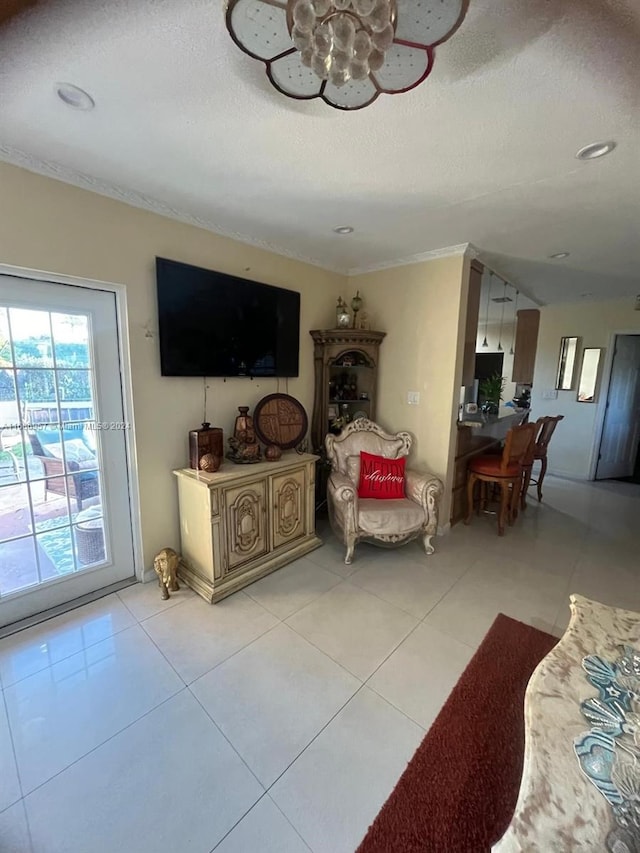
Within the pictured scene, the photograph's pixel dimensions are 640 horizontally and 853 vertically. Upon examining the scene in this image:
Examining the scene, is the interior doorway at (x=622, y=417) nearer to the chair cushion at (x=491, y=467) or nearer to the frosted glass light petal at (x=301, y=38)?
the chair cushion at (x=491, y=467)

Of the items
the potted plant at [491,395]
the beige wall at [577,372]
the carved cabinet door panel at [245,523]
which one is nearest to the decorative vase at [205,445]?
the carved cabinet door panel at [245,523]

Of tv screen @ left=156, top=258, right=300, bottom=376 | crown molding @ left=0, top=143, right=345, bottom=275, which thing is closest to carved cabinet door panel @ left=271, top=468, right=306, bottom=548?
tv screen @ left=156, top=258, right=300, bottom=376

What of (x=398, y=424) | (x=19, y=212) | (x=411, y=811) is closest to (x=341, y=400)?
(x=398, y=424)

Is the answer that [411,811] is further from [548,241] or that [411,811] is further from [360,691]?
[548,241]

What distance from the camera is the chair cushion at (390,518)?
2.64 m

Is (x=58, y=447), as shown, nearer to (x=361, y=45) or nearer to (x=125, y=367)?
(x=125, y=367)

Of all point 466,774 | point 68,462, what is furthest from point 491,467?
point 68,462

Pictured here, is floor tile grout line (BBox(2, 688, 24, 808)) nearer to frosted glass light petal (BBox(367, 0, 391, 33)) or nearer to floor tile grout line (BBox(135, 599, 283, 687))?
floor tile grout line (BBox(135, 599, 283, 687))

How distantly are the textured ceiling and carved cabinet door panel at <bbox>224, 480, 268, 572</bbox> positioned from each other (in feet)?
6.14

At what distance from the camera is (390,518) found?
104 inches

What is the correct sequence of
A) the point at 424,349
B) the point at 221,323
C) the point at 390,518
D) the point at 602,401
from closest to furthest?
→ 1. the point at 221,323
2. the point at 390,518
3. the point at 424,349
4. the point at 602,401

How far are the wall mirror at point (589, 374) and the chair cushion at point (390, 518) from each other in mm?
3912

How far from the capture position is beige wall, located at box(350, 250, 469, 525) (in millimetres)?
2941

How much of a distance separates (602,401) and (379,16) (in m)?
5.56
